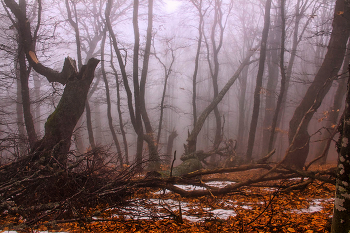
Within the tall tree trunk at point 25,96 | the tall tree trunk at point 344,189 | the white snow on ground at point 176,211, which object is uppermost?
the tall tree trunk at point 25,96

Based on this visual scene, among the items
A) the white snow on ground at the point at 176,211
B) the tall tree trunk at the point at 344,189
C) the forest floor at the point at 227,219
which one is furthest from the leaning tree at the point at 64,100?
the tall tree trunk at the point at 344,189

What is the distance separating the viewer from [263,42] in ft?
31.1

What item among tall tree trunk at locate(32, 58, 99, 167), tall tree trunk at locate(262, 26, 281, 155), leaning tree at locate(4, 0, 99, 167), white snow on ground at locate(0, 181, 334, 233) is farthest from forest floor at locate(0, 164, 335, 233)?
tall tree trunk at locate(262, 26, 281, 155)

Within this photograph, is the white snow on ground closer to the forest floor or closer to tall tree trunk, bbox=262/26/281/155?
the forest floor

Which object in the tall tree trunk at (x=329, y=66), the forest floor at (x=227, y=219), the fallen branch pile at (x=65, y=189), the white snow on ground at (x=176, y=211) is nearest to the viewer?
the forest floor at (x=227, y=219)

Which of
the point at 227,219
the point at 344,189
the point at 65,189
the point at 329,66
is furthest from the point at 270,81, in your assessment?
the point at 65,189

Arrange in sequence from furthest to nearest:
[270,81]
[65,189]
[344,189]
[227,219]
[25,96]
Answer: [270,81]
[25,96]
[65,189]
[227,219]
[344,189]

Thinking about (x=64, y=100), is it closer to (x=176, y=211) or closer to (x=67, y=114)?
(x=67, y=114)

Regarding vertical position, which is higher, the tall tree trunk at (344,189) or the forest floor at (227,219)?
the tall tree trunk at (344,189)

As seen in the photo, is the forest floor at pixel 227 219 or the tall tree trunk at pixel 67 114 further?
the tall tree trunk at pixel 67 114

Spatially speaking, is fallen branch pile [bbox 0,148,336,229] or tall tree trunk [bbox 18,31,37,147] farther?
tall tree trunk [bbox 18,31,37,147]

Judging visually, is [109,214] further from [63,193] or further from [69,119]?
[69,119]

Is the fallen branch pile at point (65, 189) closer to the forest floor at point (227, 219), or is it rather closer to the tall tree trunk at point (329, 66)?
the forest floor at point (227, 219)

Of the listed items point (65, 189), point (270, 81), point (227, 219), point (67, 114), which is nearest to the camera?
point (227, 219)
